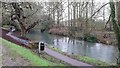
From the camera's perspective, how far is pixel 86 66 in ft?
32.1

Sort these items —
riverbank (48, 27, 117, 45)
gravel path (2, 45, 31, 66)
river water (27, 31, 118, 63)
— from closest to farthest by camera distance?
gravel path (2, 45, 31, 66), river water (27, 31, 118, 63), riverbank (48, 27, 117, 45)

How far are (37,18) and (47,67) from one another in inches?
520

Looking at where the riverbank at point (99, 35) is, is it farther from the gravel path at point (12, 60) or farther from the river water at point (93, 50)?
the gravel path at point (12, 60)

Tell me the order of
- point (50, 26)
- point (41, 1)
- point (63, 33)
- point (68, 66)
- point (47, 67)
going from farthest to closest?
point (50, 26), point (63, 33), point (41, 1), point (68, 66), point (47, 67)

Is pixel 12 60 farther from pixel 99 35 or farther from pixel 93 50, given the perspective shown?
pixel 99 35

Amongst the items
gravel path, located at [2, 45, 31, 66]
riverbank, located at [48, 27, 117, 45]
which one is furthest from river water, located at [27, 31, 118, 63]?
gravel path, located at [2, 45, 31, 66]

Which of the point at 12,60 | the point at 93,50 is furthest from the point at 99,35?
the point at 12,60

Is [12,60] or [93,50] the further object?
[93,50]

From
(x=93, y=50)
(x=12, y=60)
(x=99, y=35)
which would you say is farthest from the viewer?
(x=99, y=35)

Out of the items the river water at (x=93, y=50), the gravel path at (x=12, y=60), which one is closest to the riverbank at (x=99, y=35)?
the river water at (x=93, y=50)

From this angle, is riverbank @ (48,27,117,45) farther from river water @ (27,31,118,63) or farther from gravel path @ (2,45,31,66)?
gravel path @ (2,45,31,66)

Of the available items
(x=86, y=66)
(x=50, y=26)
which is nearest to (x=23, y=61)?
(x=86, y=66)

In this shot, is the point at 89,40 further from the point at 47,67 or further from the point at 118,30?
the point at 47,67

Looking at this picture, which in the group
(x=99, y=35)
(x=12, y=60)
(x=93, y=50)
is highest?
(x=12, y=60)
